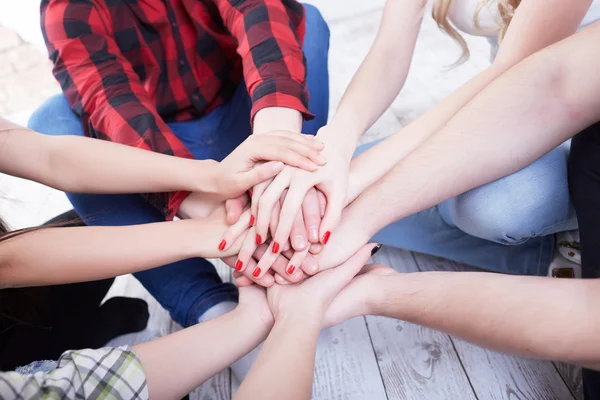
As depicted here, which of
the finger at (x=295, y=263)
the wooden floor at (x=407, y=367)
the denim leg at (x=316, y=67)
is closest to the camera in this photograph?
the finger at (x=295, y=263)

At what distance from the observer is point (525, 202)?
876mm

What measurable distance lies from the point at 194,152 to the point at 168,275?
0.32 meters

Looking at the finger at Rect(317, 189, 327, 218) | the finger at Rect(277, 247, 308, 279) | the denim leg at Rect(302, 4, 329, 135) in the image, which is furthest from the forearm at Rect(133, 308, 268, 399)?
the denim leg at Rect(302, 4, 329, 135)

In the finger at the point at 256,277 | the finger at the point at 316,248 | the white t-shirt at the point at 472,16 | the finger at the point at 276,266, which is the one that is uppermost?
the white t-shirt at the point at 472,16

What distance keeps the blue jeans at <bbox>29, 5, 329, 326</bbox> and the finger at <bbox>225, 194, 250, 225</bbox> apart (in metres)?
0.22

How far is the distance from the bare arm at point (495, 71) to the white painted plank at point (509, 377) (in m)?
0.36

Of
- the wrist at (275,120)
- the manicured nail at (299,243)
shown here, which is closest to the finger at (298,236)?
the manicured nail at (299,243)

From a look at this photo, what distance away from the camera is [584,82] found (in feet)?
2.41

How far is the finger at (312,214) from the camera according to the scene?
820 millimetres

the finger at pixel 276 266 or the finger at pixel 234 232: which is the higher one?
the finger at pixel 234 232

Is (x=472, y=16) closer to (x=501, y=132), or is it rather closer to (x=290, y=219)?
(x=501, y=132)

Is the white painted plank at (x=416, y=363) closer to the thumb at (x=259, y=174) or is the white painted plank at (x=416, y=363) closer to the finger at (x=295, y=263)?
the finger at (x=295, y=263)

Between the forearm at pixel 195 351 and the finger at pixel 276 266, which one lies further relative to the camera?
the finger at pixel 276 266

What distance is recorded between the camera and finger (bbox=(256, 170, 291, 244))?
0.82 meters
